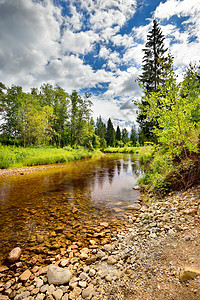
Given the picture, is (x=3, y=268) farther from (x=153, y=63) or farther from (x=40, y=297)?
(x=153, y=63)

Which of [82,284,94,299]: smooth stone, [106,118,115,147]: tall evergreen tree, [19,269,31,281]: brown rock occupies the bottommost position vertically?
[19,269,31,281]: brown rock

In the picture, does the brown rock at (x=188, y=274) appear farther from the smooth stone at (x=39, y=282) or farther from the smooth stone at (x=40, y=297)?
the smooth stone at (x=39, y=282)

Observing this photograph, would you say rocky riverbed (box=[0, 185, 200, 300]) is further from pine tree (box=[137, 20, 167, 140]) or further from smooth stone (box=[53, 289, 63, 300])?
pine tree (box=[137, 20, 167, 140])

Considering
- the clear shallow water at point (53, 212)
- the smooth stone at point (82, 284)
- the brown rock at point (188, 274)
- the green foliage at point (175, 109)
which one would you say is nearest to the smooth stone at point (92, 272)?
the smooth stone at point (82, 284)

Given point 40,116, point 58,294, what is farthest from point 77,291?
point 40,116

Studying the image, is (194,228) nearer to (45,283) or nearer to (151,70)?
(45,283)

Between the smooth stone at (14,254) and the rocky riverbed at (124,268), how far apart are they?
60 millimetres

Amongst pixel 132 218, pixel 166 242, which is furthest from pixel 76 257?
pixel 132 218

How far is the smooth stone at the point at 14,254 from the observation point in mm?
3174

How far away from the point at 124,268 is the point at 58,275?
1261 mm

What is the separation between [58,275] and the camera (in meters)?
2.56

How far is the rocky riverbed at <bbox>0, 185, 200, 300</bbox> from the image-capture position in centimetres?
199

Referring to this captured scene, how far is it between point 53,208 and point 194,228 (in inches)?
200

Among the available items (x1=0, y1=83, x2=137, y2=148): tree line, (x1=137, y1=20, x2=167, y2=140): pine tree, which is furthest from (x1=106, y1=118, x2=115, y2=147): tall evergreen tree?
(x1=137, y1=20, x2=167, y2=140): pine tree
